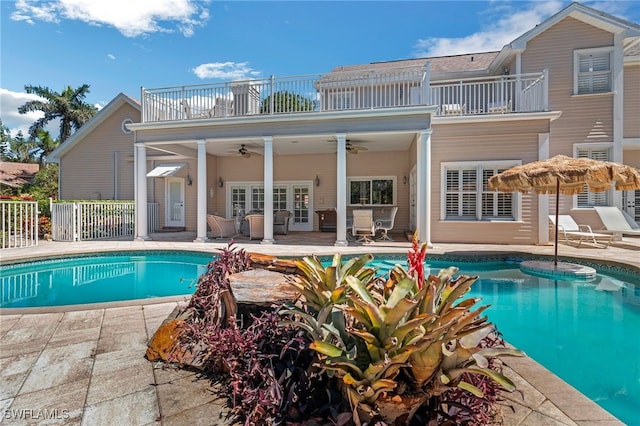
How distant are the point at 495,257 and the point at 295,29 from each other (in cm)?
974

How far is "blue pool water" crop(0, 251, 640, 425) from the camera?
117 inches

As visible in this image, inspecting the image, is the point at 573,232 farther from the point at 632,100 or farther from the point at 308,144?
the point at 308,144

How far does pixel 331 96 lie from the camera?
30.8 feet

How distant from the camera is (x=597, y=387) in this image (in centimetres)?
269

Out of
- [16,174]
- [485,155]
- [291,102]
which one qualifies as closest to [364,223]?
[485,155]

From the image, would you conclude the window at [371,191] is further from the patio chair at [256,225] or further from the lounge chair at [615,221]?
the lounge chair at [615,221]

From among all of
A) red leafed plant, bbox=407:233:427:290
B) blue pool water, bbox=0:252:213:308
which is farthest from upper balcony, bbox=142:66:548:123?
red leafed plant, bbox=407:233:427:290

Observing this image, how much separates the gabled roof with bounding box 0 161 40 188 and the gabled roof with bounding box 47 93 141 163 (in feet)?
35.1

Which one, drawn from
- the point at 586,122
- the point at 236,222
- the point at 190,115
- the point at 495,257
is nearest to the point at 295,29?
the point at 190,115

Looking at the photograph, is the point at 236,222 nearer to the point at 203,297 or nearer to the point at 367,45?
the point at 203,297

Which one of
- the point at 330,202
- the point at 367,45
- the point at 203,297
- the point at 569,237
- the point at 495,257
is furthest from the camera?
the point at 367,45

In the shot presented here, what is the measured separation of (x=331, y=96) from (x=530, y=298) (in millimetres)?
7094

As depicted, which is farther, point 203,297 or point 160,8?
point 160,8

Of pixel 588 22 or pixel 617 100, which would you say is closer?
pixel 617 100
